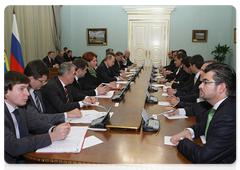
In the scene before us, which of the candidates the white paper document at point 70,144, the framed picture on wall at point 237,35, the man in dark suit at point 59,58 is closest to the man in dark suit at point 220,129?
the white paper document at point 70,144

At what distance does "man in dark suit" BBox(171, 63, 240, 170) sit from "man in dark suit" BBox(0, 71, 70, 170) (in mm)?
912

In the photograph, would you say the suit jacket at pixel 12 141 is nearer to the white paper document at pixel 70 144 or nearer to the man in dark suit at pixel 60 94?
the white paper document at pixel 70 144

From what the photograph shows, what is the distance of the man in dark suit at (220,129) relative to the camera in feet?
3.98

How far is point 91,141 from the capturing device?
1.51 meters

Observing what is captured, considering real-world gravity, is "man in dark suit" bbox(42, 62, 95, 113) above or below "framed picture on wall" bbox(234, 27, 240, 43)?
below

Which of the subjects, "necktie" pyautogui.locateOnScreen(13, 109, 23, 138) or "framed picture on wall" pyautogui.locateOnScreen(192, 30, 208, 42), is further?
"framed picture on wall" pyautogui.locateOnScreen(192, 30, 208, 42)

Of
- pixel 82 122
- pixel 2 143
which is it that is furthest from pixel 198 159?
pixel 2 143

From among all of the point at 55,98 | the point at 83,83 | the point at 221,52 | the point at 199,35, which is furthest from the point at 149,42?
the point at 55,98

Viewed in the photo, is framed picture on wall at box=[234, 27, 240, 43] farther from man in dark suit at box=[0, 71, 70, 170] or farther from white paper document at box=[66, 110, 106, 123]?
man in dark suit at box=[0, 71, 70, 170]

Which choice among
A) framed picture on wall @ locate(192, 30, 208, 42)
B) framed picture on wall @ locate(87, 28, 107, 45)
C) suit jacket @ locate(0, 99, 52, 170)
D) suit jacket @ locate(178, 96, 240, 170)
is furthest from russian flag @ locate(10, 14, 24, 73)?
framed picture on wall @ locate(192, 30, 208, 42)

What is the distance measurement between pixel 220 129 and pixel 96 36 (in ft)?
32.6

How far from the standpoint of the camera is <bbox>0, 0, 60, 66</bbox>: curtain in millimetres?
6242

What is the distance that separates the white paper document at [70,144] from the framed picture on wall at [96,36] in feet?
30.4

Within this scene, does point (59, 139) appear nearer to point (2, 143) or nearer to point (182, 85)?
point (2, 143)
